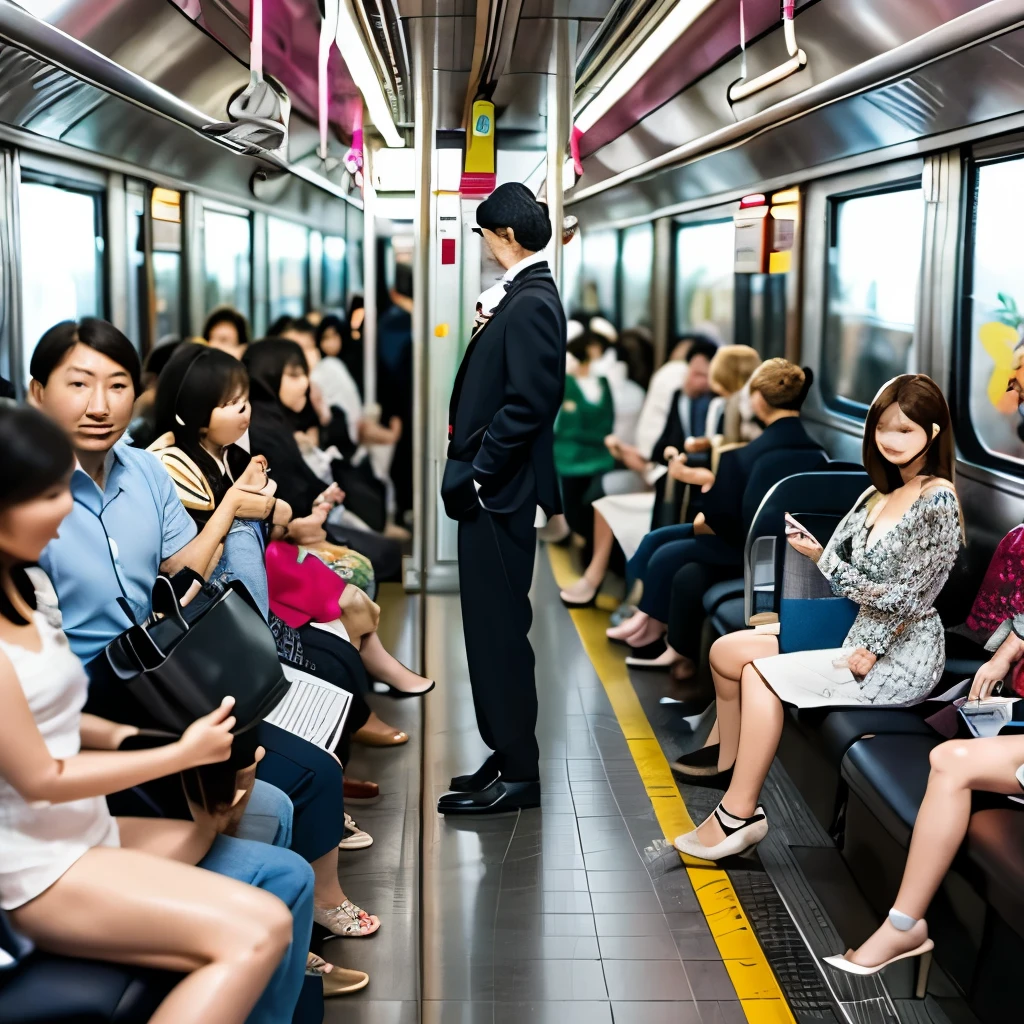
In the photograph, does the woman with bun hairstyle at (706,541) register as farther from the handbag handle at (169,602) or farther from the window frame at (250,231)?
the handbag handle at (169,602)

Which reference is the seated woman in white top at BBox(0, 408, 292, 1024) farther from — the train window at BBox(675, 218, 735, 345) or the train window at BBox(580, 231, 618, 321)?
the train window at BBox(580, 231, 618, 321)

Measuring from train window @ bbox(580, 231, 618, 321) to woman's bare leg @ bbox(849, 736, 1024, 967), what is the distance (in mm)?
7089

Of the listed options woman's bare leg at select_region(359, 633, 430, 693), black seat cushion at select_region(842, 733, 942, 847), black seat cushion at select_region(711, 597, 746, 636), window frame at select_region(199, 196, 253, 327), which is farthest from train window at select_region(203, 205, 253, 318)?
black seat cushion at select_region(842, 733, 942, 847)

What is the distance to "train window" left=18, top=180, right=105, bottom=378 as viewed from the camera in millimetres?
4582

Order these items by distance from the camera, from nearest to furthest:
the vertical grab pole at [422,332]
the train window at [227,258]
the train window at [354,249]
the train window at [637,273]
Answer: the vertical grab pole at [422,332] → the train window at [227,258] → the train window at [354,249] → the train window at [637,273]

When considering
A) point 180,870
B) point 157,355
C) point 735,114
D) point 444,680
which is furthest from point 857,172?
point 180,870

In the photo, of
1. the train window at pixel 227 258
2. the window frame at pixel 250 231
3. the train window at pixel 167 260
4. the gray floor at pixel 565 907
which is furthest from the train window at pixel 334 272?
the gray floor at pixel 565 907

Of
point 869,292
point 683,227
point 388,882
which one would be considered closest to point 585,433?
point 683,227

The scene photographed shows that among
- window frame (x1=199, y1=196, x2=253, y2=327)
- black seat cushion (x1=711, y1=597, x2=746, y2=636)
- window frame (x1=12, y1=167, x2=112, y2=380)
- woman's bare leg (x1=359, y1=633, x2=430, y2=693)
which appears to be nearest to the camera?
window frame (x1=12, y1=167, x2=112, y2=380)

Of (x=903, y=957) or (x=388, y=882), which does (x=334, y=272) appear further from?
(x=903, y=957)

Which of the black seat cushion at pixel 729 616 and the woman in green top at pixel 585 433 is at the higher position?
the woman in green top at pixel 585 433

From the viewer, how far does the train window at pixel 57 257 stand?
4.58 metres

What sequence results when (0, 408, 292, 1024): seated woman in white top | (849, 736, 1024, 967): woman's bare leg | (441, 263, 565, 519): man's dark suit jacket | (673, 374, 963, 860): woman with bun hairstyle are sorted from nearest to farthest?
(0, 408, 292, 1024): seated woman in white top → (849, 736, 1024, 967): woman's bare leg → (673, 374, 963, 860): woman with bun hairstyle → (441, 263, 565, 519): man's dark suit jacket

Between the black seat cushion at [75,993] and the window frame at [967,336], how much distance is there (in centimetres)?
349
